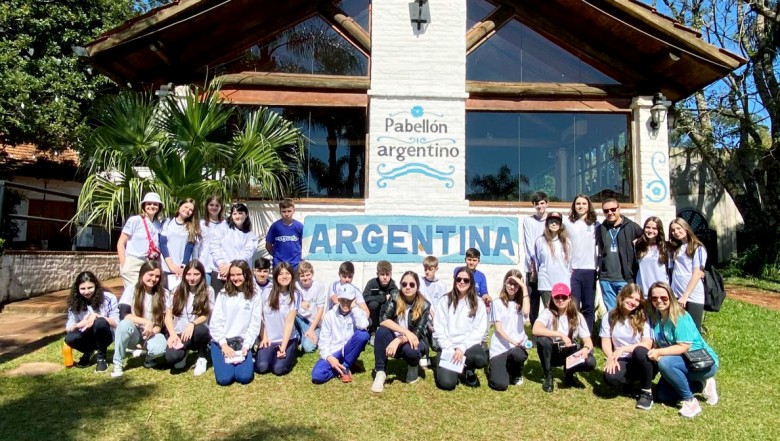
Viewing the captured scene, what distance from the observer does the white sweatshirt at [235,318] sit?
16.9ft

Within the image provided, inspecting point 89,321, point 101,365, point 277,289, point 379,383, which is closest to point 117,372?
point 101,365

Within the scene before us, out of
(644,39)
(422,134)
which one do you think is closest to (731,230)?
(644,39)

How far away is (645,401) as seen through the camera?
14.4 feet

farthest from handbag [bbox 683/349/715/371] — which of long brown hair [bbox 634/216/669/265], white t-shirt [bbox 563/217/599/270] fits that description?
white t-shirt [bbox 563/217/599/270]

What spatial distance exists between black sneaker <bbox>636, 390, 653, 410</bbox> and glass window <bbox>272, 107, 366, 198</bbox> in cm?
501

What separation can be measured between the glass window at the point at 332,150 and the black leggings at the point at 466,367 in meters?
3.88

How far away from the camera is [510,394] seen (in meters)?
4.72

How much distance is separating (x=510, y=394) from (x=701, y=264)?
7.90ft

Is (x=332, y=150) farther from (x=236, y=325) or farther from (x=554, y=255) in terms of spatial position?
(x=554, y=255)

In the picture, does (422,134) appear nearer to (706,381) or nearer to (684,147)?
(706,381)

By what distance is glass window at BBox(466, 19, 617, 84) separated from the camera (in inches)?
334

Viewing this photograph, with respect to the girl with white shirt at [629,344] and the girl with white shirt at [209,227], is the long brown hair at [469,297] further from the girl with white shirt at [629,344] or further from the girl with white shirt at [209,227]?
the girl with white shirt at [209,227]

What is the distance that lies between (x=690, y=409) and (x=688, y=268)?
1.64 m

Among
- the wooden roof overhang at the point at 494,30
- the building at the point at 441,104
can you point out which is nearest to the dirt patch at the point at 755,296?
the building at the point at 441,104
